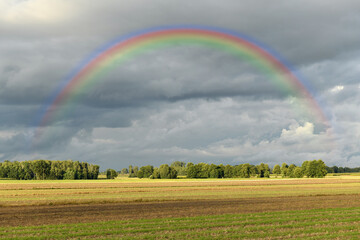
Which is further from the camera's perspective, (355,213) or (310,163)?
(310,163)

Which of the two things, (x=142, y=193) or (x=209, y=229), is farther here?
(x=142, y=193)

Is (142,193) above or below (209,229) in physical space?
below

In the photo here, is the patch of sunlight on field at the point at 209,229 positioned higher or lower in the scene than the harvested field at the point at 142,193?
higher

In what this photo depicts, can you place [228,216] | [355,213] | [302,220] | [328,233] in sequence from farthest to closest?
1. [355,213]
2. [228,216]
3. [302,220]
4. [328,233]

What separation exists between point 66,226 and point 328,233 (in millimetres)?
17828

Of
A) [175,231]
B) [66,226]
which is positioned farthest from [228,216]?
[66,226]

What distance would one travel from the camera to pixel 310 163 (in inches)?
7731

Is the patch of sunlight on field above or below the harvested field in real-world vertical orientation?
above

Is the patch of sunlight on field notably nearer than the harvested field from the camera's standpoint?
Yes

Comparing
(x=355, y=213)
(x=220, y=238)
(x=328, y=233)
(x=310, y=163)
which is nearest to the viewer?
(x=220, y=238)

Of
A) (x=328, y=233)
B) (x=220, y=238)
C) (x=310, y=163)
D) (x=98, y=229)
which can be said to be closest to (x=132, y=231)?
(x=98, y=229)

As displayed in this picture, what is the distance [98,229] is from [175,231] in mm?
5317

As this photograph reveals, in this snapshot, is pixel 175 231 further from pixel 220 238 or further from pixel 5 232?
pixel 5 232

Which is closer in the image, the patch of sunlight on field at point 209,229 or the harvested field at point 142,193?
the patch of sunlight on field at point 209,229
